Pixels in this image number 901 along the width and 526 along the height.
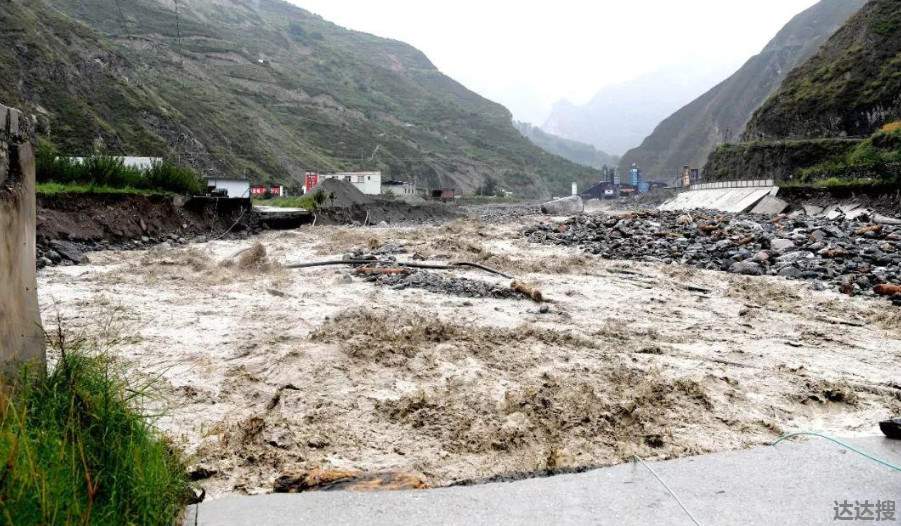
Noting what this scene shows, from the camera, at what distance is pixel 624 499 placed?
2562 millimetres

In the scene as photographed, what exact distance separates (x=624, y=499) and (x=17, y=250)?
3363 millimetres

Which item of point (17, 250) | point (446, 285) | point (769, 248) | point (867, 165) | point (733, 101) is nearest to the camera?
point (17, 250)

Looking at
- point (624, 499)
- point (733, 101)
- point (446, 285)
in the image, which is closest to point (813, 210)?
point (446, 285)

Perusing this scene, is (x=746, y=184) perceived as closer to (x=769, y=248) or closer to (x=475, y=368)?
(x=769, y=248)

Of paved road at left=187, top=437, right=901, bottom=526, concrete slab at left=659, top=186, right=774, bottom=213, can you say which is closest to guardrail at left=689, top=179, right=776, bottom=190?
concrete slab at left=659, top=186, right=774, bottom=213

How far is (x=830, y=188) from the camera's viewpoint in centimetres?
2431

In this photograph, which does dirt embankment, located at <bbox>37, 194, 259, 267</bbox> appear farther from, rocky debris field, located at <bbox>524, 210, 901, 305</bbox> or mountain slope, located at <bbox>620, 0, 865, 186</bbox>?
mountain slope, located at <bbox>620, 0, 865, 186</bbox>

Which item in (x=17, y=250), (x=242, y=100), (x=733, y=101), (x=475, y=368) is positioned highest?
(x=733, y=101)

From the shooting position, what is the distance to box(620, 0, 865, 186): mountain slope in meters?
120

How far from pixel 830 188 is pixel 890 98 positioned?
70.2 feet

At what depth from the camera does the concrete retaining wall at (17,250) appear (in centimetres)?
272

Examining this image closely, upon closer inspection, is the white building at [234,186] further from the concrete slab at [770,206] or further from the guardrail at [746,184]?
the guardrail at [746,184]

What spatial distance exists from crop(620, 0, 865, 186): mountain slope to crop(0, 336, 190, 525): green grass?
4911 inches

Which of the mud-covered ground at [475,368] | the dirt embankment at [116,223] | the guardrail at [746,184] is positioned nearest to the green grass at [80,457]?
the mud-covered ground at [475,368]
